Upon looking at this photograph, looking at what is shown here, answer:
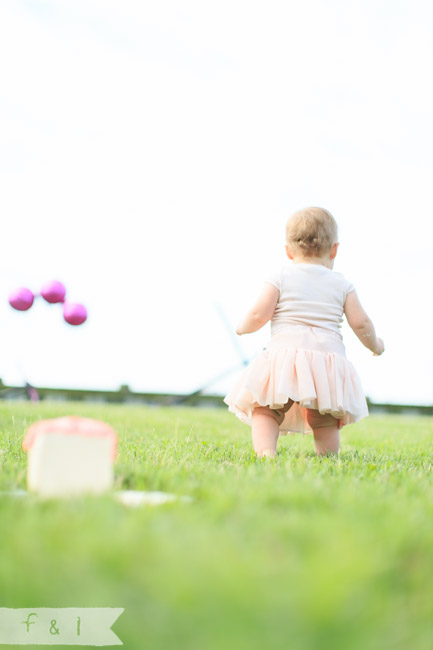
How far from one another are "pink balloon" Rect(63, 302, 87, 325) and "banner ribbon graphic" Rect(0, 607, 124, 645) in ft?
16.7

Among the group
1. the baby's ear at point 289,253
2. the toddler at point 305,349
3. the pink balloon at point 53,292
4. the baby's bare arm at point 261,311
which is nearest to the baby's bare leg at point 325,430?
the toddler at point 305,349

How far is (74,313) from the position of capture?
20.0 feet

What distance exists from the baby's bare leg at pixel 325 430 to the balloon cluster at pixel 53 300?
3.14 meters

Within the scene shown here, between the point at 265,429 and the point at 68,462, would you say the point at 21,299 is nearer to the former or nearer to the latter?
the point at 265,429

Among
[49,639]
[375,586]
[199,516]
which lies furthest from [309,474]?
[49,639]

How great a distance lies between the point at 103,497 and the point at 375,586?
0.62 meters

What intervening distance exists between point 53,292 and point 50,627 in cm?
520

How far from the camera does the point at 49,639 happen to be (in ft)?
3.65

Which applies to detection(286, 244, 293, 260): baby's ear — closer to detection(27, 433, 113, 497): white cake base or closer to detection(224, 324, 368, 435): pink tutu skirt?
detection(224, 324, 368, 435): pink tutu skirt

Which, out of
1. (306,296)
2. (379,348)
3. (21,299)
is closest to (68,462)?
(306,296)

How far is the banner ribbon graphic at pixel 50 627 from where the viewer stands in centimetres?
108

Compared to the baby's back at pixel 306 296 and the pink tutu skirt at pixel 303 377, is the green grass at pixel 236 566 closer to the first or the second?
the pink tutu skirt at pixel 303 377

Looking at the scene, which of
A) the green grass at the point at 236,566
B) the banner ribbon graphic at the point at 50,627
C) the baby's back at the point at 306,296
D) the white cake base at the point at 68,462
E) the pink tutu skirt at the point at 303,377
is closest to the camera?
the green grass at the point at 236,566

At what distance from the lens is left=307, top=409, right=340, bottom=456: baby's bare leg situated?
138 inches
